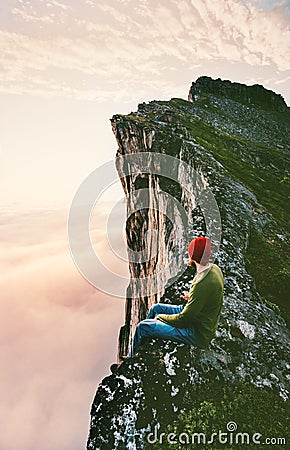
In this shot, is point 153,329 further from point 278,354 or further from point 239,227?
point 239,227

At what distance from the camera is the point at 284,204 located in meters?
20.4

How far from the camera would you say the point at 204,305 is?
7.40 meters

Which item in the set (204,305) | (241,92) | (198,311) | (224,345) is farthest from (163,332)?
(241,92)

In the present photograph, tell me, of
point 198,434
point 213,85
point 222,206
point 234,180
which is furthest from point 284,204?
point 213,85

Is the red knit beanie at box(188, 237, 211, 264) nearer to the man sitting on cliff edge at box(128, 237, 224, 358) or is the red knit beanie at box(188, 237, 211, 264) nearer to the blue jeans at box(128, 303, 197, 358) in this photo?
the man sitting on cliff edge at box(128, 237, 224, 358)

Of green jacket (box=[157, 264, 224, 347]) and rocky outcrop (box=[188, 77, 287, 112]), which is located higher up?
rocky outcrop (box=[188, 77, 287, 112])

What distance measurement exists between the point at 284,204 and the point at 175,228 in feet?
29.0

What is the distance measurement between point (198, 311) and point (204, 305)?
0.67ft

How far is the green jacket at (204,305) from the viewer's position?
7.27 m

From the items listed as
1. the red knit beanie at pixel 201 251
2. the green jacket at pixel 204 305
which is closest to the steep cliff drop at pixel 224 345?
the green jacket at pixel 204 305

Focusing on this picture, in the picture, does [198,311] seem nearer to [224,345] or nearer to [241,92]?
[224,345]

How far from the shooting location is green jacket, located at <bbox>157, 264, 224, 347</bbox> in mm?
7270

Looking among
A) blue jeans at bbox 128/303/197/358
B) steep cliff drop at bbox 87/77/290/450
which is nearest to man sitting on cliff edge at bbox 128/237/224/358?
blue jeans at bbox 128/303/197/358

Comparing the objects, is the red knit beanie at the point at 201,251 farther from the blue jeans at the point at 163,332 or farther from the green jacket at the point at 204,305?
the blue jeans at the point at 163,332
